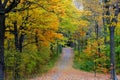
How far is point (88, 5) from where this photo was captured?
3306 centimetres

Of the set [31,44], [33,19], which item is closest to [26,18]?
[33,19]

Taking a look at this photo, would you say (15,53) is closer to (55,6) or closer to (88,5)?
(55,6)

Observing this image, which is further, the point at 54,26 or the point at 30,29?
the point at 54,26

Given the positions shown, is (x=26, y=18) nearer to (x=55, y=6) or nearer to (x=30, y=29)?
(x=30, y=29)

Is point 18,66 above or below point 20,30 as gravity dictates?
below

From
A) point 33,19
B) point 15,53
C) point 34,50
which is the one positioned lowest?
point 34,50

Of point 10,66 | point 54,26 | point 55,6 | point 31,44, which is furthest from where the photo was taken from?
point 31,44

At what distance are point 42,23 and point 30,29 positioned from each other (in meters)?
1.16

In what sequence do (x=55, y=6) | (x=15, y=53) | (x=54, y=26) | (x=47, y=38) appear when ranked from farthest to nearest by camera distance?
(x=47, y=38) < (x=54, y=26) < (x=15, y=53) < (x=55, y=6)

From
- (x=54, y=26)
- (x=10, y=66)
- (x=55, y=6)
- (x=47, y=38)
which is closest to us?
(x=55, y=6)

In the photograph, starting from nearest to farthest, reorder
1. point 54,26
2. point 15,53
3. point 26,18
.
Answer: point 15,53, point 26,18, point 54,26

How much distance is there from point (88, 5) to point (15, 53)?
1675 centimetres

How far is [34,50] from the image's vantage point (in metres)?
30.4

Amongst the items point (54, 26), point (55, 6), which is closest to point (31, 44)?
point (54, 26)
